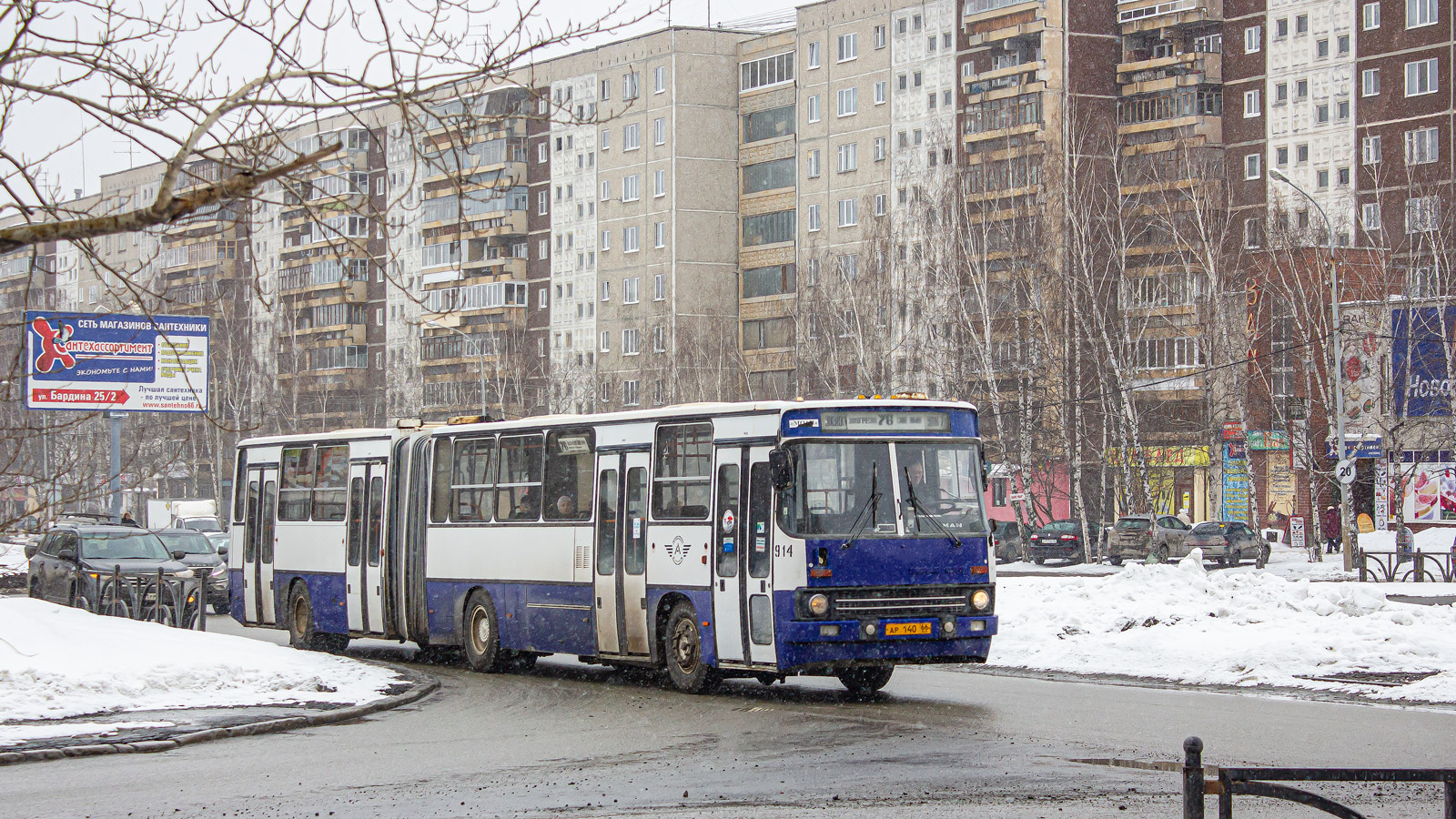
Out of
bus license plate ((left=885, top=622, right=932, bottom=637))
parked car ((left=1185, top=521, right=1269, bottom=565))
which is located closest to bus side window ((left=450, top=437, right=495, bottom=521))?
bus license plate ((left=885, top=622, right=932, bottom=637))

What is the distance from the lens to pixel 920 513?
1648 cm

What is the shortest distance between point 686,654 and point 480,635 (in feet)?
14.0

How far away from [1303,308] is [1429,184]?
19.1 ft

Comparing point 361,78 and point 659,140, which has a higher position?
point 659,140

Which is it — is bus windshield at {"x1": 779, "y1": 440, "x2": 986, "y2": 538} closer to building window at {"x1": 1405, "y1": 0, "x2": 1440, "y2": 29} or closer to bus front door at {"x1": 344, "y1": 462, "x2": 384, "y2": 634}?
bus front door at {"x1": 344, "y1": 462, "x2": 384, "y2": 634}

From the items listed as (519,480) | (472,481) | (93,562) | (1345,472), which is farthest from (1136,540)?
(519,480)

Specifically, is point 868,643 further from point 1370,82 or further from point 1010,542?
point 1370,82

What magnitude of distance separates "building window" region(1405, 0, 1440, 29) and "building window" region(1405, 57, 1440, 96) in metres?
1.63

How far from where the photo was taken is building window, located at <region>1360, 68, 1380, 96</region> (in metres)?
76.7

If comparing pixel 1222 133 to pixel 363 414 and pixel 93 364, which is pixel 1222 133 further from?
pixel 93 364

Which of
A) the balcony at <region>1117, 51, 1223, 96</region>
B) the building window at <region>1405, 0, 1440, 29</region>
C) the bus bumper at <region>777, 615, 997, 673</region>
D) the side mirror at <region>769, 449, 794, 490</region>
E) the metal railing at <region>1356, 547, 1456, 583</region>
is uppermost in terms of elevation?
the building window at <region>1405, 0, 1440, 29</region>

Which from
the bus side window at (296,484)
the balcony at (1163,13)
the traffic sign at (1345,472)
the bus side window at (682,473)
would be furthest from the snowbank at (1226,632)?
the balcony at (1163,13)

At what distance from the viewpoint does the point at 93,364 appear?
122 ft

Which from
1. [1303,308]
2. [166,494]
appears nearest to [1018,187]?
[1303,308]
